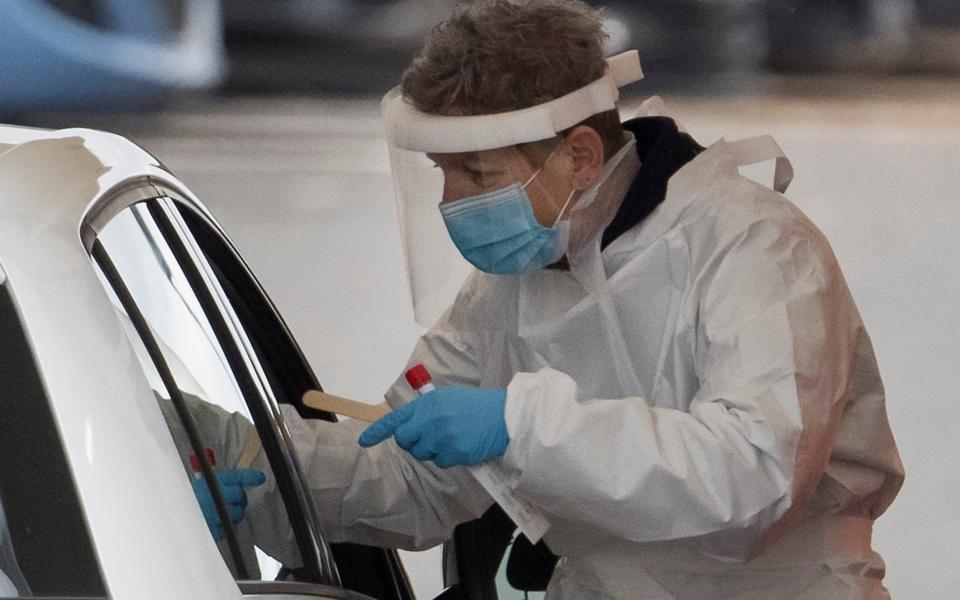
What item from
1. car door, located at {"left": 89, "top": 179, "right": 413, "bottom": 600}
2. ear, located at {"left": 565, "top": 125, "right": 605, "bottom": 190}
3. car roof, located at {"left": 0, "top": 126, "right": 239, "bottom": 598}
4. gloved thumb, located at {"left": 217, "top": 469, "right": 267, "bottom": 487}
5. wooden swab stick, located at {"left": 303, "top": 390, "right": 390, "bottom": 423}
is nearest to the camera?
car roof, located at {"left": 0, "top": 126, "right": 239, "bottom": 598}

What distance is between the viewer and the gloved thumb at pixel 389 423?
1.83 m

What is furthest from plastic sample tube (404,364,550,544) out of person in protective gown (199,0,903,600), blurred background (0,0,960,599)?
blurred background (0,0,960,599)

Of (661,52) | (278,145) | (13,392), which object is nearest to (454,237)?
(13,392)

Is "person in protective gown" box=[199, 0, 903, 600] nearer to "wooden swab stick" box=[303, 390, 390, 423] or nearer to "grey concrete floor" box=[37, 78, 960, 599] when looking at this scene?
"wooden swab stick" box=[303, 390, 390, 423]

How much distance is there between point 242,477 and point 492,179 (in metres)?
0.60

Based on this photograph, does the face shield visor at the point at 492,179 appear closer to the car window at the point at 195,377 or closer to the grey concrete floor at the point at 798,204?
the car window at the point at 195,377

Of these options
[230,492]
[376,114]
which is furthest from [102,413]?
[376,114]

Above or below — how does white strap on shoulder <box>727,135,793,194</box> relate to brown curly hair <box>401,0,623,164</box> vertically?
below

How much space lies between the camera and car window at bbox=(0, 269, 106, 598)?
1.06 meters

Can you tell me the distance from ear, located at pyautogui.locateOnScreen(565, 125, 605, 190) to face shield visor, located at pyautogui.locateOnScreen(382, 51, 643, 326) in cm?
2

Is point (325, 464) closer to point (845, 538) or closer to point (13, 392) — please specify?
point (845, 538)

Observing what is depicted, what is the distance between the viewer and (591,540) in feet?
6.78

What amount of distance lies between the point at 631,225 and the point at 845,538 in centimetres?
54

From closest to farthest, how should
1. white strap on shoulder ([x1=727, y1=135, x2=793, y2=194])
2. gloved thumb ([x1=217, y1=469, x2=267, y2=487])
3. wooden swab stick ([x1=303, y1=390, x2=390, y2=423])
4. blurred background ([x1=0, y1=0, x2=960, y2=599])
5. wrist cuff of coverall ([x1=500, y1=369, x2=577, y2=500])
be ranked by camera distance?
1. gloved thumb ([x1=217, y1=469, x2=267, y2=487])
2. wrist cuff of coverall ([x1=500, y1=369, x2=577, y2=500])
3. wooden swab stick ([x1=303, y1=390, x2=390, y2=423])
4. white strap on shoulder ([x1=727, y1=135, x2=793, y2=194])
5. blurred background ([x1=0, y1=0, x2=960, y2=599])
